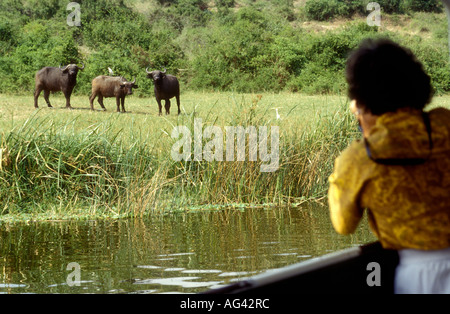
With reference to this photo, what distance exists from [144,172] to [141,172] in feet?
0.47

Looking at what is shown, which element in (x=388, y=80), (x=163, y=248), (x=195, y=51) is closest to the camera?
(x=388, y=80)

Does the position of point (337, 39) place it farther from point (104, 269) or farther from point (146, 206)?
point (104, 269)

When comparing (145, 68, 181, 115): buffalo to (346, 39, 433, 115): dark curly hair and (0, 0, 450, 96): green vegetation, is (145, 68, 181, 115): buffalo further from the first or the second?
(346, 39, 433, 115): dark curly hair

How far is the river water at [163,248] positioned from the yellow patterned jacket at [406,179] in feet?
9.31

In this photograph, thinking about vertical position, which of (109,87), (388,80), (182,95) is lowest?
(182,95)

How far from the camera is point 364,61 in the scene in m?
2.47

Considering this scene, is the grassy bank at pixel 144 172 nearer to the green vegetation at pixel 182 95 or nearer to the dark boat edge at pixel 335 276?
the green vegetation at pixel 182 95

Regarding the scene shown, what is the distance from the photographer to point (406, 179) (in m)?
2.31

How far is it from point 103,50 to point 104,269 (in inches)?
898

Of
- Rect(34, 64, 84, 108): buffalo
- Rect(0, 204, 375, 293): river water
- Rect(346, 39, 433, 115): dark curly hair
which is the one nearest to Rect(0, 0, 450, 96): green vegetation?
Rect(34, 64, 84, 108): buffalo

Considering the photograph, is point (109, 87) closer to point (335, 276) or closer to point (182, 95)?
point (182, 95)

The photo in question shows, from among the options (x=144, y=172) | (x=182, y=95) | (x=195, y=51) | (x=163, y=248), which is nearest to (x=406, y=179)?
(x=163, y=248)

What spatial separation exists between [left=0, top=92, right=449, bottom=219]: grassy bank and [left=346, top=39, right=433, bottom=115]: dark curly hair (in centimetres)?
580

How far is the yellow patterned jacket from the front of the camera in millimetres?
2314
